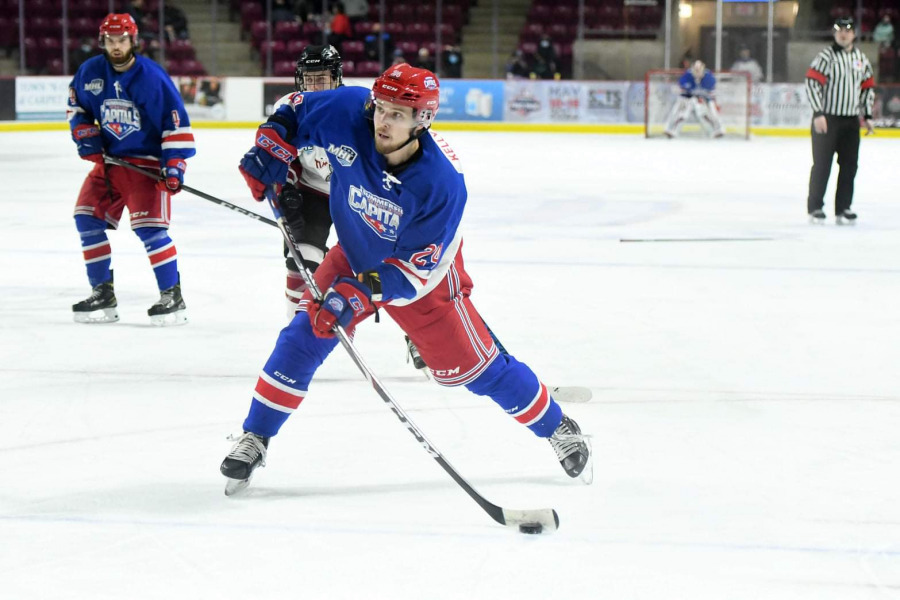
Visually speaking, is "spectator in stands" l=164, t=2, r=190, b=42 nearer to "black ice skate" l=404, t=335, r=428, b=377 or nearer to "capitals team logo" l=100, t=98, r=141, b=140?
"capitals team logo" l=100, t=98, r=141, b=140

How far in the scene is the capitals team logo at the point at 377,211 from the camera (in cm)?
250

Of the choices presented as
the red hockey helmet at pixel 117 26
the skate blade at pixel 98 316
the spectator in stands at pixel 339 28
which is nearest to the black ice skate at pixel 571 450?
the skate blade at pixel 98 316

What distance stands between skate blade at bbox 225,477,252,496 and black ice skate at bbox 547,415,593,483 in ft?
2.32

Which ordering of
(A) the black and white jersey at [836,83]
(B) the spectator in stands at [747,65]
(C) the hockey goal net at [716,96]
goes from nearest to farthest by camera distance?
(A) the black and white jersey at [836,83]
(C) the hockey goal net at [716,96]
(B) the spectator in stands at [747,65]

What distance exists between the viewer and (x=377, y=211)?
2.52 meters

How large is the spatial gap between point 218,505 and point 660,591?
97 centimetres

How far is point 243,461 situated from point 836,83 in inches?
216

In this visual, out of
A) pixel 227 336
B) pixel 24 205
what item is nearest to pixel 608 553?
pixel 227 336

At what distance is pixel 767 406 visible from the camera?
3.39 metres

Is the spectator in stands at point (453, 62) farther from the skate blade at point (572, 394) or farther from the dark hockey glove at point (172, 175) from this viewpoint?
the skate blade at point (572, 394)

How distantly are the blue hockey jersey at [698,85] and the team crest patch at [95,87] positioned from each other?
11.0 meters

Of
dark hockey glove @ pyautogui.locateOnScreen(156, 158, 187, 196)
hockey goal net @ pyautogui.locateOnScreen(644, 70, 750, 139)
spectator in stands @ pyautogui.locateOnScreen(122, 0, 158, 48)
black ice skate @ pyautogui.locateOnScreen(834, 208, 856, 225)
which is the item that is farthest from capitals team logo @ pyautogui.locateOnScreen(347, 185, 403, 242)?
spectator in stands @ pyautogui.locateOnScreen(122, 0, 158, 48)

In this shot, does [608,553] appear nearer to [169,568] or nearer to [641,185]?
[169,568]

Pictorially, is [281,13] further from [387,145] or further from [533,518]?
[533,518]
